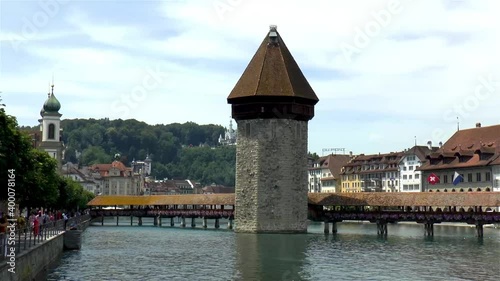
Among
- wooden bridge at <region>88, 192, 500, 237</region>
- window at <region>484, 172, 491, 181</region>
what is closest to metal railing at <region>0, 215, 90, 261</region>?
wooden bridge at <region>88, 192, 500, 237</region>

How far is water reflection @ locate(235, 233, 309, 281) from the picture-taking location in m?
22.8

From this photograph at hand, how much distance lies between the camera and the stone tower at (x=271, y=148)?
4719cm

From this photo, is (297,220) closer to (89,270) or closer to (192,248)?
(192,248)

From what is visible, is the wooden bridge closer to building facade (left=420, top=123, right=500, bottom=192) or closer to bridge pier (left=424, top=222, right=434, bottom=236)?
bridge pier (left=424, top=222, right=434, bottom=236)

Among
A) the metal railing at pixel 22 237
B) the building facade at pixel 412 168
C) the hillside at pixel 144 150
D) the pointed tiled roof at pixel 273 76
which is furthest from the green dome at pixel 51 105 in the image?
the hillside at pixel 144 150

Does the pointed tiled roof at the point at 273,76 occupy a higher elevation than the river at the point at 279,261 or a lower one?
higher

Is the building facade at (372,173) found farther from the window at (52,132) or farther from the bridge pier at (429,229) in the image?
the bridge pier at (429,229)

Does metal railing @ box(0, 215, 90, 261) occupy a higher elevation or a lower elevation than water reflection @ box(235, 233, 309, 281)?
higher

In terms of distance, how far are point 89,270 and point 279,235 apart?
22787 millimetres

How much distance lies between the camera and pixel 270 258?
28.4m

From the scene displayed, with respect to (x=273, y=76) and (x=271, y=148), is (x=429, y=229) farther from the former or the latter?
(x=273, y=76)

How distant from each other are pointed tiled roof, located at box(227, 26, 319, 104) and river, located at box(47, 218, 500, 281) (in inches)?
464

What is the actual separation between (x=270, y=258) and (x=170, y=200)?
3628 cm

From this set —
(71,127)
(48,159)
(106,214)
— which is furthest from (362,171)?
(71,127)
